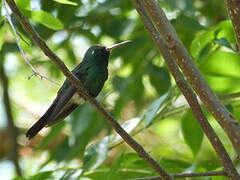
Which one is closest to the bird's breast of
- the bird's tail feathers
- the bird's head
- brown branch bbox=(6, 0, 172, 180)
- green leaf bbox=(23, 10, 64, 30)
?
the bird's tail feathers

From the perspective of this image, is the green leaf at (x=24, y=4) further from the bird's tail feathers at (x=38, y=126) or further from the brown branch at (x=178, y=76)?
the brown branch at (x=178, y=76)

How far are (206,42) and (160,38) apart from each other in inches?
51.0

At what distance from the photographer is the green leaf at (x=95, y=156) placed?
4.07 m

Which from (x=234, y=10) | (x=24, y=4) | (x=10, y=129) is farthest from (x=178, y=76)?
(x=10, y=129)

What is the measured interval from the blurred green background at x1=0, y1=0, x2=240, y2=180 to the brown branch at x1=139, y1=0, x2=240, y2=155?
0.80 m

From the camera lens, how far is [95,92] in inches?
181

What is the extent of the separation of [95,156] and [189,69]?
5.06ft

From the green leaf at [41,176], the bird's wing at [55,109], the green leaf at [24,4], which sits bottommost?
the green leaf at [41,176]

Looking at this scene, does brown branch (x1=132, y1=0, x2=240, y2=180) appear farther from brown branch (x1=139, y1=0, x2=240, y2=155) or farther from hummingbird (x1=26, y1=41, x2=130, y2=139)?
hummingbird (x1=26, y1=41, x2=130, y2=139)

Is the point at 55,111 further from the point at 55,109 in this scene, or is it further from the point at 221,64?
the point at 221,64

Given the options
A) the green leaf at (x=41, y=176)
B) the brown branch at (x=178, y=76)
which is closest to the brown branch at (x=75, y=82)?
the brown branch at (x=178, y=76)

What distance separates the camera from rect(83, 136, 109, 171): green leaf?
4066 mm

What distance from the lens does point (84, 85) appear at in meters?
4.58

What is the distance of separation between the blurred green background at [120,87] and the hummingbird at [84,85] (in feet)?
0.63
